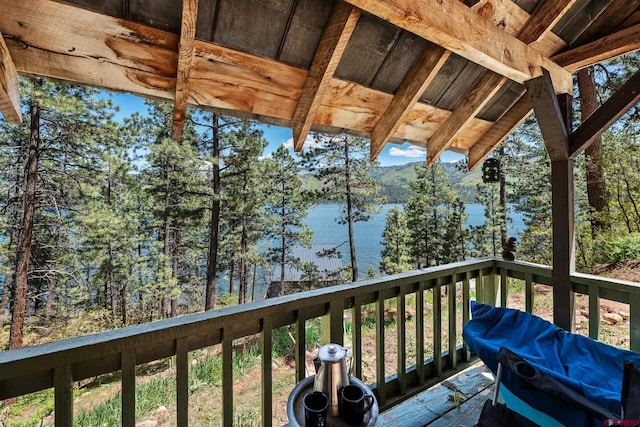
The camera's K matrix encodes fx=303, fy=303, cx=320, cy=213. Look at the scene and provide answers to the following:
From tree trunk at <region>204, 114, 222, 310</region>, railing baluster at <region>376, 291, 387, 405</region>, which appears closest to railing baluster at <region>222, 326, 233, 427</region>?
railing baluster at <region>376, 291, 387, 405</region>

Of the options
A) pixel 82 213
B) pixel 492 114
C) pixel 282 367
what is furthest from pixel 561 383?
pixel 82 213

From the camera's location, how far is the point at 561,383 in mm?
1108

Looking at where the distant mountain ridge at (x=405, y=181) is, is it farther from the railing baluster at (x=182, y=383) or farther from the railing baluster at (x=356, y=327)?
the railing baluster at (x=182, y=383)

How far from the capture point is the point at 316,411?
1069 millimetres

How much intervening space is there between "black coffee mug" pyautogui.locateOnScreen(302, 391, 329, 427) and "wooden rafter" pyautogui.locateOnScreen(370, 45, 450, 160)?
58.3 inches

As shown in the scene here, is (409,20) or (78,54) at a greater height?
(409,20)

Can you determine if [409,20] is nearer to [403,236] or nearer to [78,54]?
[78,54]

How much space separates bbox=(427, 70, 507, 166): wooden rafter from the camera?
200cm

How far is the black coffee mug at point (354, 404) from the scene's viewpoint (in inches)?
44.2

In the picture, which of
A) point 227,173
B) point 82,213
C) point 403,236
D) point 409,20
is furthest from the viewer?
point 403,236

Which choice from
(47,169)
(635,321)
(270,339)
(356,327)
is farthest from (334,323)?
(47,169)

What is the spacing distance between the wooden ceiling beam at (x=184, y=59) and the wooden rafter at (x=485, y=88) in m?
1.76

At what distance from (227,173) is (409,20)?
33.7ft

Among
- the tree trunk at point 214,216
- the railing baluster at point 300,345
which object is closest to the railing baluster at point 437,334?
the railing baluster at point 300,345
